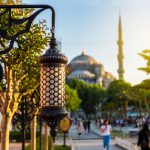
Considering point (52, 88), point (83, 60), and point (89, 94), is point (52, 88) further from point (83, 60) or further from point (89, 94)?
point (83, 60)

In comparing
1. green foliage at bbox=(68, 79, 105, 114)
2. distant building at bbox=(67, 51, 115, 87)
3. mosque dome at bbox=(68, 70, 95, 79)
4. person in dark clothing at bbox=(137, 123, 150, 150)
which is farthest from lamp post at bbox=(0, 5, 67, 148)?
distant building at bbox=(67, 51, 115, 87)

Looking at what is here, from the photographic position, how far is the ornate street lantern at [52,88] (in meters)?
4.57

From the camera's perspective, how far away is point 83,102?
91312 mm

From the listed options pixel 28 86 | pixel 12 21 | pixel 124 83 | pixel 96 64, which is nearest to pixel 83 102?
pixel 124 83

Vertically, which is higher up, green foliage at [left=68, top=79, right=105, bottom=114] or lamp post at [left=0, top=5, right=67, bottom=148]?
green foliage at [left=68, top=79, right=105, bottom=114]

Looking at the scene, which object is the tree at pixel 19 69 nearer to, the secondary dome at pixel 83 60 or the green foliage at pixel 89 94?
the green foliage at pixel 89 94

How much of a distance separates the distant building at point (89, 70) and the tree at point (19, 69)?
4208 inches

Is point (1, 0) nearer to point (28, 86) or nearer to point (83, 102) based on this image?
point (28, 86)

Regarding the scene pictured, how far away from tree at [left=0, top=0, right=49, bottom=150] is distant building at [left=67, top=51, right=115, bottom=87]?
106878 mm

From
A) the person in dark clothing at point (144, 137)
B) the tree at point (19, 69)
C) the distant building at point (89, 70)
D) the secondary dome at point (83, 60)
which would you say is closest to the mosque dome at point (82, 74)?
the distant building at point (89, 70)

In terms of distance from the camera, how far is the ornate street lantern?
4566 millimetres

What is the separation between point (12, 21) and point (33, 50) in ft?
20.2

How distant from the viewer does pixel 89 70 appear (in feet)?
427

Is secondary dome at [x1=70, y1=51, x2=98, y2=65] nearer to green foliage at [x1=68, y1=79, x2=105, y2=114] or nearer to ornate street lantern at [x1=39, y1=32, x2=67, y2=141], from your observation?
green foliage at [x1=68, y1=79, x2=105, y2=114]
